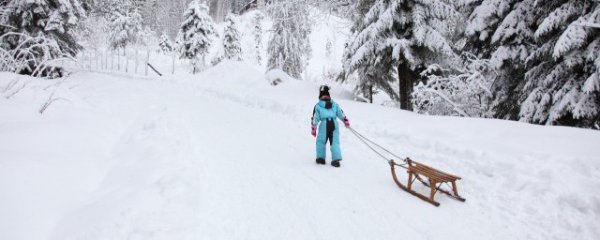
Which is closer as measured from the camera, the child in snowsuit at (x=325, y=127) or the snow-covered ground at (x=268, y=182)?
the snow-covered ground at (x=268, y=182)

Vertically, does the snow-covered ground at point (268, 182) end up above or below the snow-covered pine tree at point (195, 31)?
below

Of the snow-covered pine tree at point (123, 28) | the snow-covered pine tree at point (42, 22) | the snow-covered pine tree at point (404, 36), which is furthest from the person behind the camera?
the snow-covered pine tree at point (123, 28)

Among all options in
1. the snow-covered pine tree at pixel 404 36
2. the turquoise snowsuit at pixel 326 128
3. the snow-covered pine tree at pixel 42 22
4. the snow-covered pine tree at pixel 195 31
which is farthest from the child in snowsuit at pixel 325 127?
the snow-covered pine tree at pixel 195 31

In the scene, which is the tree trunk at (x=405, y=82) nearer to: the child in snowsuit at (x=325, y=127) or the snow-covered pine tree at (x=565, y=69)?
the snow-covered pine tree at (x=565, y=69)

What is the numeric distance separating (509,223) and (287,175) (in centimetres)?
325

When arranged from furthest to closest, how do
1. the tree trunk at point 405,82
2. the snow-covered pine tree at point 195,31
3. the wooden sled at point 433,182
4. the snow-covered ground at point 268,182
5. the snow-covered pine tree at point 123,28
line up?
the snow-covered pine tree at point 123,28 → the snow-covered pine tree at point 195,31 → the tree trunk at point 405,82 → the wooden sled at point 433,182 → the snow-covered ground at point 268,182

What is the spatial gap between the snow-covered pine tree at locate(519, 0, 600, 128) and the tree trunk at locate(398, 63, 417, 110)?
357 cm

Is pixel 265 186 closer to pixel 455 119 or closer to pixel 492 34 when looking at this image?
pixel 455 119

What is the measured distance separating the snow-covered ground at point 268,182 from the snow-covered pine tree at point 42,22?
13100 mm

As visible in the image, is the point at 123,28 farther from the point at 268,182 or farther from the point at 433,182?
the point at 433,182

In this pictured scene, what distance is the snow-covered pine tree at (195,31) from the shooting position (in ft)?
123

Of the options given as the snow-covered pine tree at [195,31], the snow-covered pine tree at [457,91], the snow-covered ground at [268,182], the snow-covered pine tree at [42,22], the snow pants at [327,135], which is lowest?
the snow-covered ground at [268,182]

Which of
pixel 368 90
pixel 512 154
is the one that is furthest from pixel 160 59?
pixel 512 154

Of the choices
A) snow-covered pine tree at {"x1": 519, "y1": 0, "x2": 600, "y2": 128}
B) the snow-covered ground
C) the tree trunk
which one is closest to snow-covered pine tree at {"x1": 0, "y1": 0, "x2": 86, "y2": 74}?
the snow-covered ground
